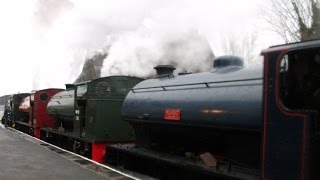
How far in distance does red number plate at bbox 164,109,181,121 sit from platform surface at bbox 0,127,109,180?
216 cm

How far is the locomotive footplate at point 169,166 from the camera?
7307 mm

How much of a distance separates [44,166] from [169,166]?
12.8 feet

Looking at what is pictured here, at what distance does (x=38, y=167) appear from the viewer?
1162cm

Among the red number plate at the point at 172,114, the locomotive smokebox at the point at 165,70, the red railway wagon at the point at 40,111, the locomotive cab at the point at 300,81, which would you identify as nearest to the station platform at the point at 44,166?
the red number plate at the point at 172,114

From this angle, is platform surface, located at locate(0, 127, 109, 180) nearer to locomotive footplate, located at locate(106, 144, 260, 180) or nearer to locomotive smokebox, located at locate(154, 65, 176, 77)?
locomotive footplate, located at locate(106, 144, 260, 180)

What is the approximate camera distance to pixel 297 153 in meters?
→ 5.47

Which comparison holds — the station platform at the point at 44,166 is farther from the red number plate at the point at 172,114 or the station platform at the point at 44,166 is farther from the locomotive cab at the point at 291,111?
the locomotive cab at the point at 291,111

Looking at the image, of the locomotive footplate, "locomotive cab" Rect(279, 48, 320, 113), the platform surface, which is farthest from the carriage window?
Result: the platform surface

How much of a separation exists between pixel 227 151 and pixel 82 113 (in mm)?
7637

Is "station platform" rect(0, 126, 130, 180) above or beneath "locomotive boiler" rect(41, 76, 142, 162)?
beneath

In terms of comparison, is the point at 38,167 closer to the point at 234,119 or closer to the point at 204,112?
the point at 204,112

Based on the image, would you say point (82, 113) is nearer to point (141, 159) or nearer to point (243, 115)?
point (141, 159)

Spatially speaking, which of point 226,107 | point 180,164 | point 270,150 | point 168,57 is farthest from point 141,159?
point 168,57

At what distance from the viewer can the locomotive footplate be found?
24.0ft
